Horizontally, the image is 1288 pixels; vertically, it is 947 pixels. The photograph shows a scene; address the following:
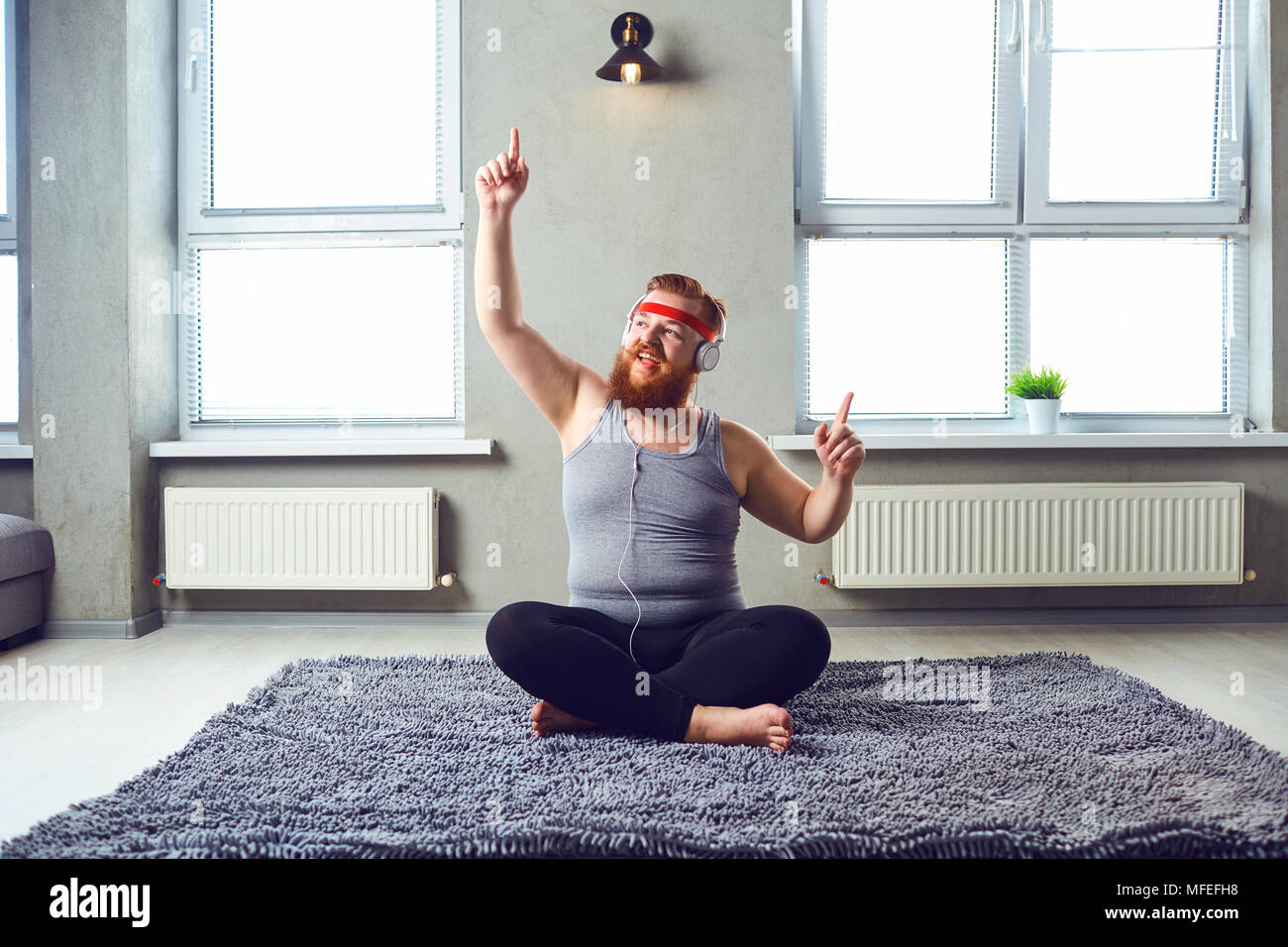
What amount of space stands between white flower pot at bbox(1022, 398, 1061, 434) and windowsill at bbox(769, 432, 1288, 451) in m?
0.07

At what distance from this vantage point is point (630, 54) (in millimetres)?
3010

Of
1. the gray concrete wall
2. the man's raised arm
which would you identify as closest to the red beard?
the man's raised arm

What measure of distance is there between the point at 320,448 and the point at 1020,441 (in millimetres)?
2415

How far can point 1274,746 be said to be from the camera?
1838mm

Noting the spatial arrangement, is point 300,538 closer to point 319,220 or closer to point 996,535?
point 319,220

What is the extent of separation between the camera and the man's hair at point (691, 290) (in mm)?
1870

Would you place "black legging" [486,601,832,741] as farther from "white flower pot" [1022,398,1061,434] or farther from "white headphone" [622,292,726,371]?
"white flower pot" [1022,398,1061,434]

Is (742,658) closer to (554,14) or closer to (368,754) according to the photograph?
(368,754)

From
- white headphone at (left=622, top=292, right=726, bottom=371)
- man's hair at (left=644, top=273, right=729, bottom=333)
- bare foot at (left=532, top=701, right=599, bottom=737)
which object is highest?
man's hair at (left=644, top=273, right=729, bottom=333)

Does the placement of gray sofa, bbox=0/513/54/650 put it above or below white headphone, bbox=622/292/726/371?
below

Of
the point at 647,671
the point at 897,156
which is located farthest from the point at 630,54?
the point at 647,671

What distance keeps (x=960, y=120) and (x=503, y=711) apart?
106 inches

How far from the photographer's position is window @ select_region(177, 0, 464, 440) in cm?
331
